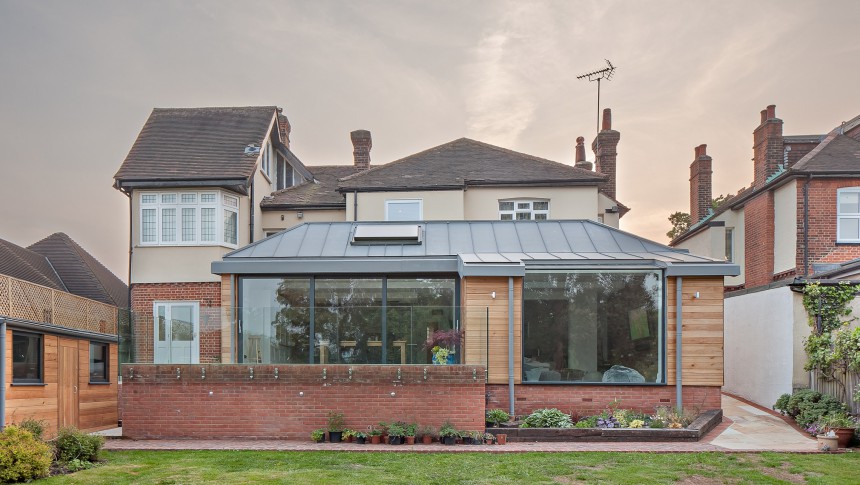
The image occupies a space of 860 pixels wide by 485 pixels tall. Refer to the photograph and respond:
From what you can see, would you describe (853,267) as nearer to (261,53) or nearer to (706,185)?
(706,185)

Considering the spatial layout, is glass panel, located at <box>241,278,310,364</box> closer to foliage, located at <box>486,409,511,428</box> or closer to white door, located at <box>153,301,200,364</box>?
white door, located at <box>153,301,200,364</box>

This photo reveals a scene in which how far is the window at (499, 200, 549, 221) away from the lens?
20.4 m

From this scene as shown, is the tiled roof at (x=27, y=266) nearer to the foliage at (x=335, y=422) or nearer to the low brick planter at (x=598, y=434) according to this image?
the foliage at (x=335, y=422)

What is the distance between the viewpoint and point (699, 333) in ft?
44.1

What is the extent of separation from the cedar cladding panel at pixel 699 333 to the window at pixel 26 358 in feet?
43.1

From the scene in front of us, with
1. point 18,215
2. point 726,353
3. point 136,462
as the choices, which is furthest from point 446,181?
point 18,215

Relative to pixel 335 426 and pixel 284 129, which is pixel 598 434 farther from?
pixel 284 129

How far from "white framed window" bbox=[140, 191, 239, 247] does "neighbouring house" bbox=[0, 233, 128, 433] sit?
100 inches

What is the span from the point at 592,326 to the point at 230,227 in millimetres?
A: 11043

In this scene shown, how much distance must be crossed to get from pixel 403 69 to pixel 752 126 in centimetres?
1343

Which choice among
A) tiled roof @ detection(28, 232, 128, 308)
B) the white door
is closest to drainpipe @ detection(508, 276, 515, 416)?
the white door

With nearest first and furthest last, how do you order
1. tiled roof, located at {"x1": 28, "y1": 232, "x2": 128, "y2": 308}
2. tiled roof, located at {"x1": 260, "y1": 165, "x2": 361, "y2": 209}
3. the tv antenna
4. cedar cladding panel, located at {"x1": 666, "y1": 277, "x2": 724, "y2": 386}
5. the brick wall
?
the brick wall → cedar cladding panel, located at {"x1": 666, "y1": 277, "x2": 724, "y2": 386} → tiled roof, located at {"x1": 260, "y1": 165, "x2": 361, "y2": 209} → the tv antenna → tiled roof, located at {"x1": 28, "y1": 232, "x2": 128, "y2": 308}

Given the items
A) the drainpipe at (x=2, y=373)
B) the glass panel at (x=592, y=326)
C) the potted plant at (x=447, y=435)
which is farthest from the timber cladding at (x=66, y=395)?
the glass panel at (x=592, y=326)

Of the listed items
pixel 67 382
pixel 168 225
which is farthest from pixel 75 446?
pixel 168 225
